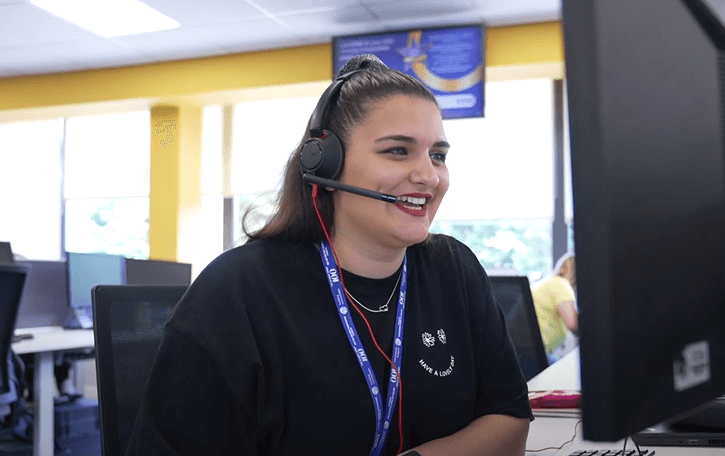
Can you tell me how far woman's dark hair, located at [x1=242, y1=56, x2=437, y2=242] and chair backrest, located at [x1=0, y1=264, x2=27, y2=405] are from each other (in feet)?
5.86

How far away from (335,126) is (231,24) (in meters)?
4.23

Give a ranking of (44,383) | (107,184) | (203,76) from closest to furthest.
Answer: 1. (44,383)
2. (203,76)
3. (107,184)

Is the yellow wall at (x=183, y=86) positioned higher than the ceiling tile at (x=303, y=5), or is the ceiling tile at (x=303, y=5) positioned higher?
the ceiling tile at (x=303, y=5)

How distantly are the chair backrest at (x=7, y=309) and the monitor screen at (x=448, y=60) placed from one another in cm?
308

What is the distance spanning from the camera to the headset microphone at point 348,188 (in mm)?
1147

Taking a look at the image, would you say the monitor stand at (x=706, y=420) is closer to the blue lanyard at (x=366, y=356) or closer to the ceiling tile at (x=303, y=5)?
the blue lanyard at (x=366, y=356)

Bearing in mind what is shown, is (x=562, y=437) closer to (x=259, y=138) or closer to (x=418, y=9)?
(x=418, y=9)

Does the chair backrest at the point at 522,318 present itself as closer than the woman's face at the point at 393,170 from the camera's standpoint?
No

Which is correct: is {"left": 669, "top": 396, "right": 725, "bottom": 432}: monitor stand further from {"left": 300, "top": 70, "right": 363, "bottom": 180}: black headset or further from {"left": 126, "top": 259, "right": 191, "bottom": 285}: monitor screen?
{"left": 126, "top": 259, "right": 191, "bottom": 285}: monitor screen

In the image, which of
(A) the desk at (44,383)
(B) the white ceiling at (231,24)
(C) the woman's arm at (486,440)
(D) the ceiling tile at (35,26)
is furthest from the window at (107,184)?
(C) the woman's arm at (486,440)

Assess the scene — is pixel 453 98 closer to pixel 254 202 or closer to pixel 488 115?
pixel 488 115

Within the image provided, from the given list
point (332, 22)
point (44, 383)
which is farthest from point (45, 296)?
point (332, 22)

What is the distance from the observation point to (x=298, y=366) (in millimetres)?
1032

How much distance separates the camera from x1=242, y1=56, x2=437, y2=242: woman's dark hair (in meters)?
1.21
